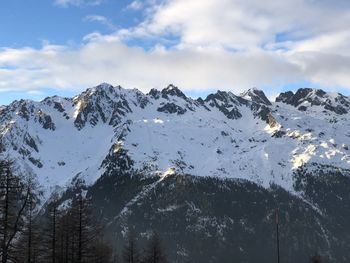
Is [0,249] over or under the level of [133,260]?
under

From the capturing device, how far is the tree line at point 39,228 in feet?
141

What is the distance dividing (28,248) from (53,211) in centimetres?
508

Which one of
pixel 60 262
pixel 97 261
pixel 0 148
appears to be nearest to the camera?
pixel 0 148

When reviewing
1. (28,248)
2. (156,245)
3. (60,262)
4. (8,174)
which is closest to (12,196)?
(8,174)

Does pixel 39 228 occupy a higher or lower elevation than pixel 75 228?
higher

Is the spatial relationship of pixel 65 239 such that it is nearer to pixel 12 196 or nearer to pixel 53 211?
pixel 53 211

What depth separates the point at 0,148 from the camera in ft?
134

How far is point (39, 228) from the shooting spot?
68562mm

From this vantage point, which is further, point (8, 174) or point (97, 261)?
point (97, 261)

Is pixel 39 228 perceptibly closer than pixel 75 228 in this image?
No

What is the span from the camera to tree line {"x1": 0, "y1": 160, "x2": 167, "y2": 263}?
141 feet

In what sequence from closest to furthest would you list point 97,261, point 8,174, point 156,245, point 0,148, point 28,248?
point 0,148 → point 8,174 → point 28,248 → point 97,261 → point 156,245

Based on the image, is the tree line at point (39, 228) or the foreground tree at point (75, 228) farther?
the foreground tree at point (75, 228)

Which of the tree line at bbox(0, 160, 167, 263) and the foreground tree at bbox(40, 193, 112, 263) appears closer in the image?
the tree line at bbox(0, 160, 167, 263)
